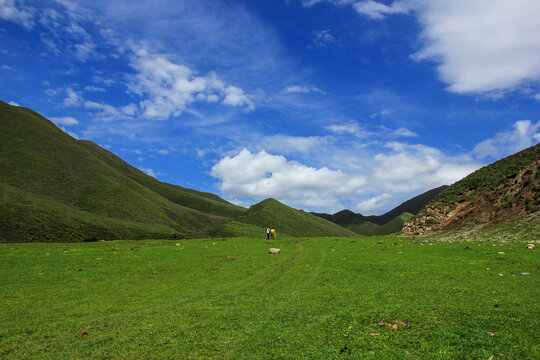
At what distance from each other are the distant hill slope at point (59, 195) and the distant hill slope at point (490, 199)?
96317 millimetres

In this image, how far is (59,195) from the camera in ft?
446

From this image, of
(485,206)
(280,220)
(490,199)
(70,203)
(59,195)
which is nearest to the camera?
(485,206)

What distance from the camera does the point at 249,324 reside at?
976cm

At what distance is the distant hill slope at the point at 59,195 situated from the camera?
318ft

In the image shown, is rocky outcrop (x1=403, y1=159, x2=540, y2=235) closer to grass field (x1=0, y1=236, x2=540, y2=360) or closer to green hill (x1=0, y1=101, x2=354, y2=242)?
grass field (x1=0, y1=236, x2=540, y2=360)

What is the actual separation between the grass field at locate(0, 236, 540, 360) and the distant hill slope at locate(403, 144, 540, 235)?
27765mm

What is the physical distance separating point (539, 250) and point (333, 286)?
19323mm

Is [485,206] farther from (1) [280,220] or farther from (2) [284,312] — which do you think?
(1) [280,220]

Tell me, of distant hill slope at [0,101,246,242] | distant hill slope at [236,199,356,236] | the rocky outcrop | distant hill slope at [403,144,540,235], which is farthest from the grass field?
distant hill slope at [236,199,356,236]

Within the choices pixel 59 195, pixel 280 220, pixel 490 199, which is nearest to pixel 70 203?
pixel 59 195

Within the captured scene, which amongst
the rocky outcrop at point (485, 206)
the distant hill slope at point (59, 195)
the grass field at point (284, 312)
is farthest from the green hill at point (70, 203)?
the grass field at point (284, 312)

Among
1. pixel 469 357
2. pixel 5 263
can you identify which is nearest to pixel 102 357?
pixel 469 357

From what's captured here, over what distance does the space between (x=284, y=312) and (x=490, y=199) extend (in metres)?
53.7

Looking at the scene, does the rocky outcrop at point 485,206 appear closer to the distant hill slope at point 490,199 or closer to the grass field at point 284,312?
the distant hill slope at point 490,199
